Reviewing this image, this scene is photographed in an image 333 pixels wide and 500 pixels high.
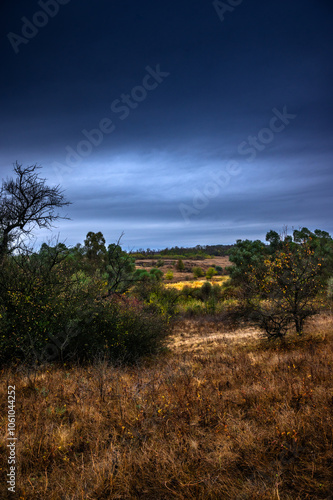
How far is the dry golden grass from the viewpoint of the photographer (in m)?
2.54

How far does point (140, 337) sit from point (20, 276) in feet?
16.8

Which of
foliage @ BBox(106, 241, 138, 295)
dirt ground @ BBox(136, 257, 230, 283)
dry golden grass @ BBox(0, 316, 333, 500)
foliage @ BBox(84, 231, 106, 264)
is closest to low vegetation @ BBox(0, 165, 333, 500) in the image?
dry golden grass @ BBox(0, 316, 333, 500)

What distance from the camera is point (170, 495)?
2.48 metres

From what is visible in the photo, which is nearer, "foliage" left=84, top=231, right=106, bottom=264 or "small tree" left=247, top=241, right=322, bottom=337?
"small tree" left=247, top=241, right=322, bottom=337

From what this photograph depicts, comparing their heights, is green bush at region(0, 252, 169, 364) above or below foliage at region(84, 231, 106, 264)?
below

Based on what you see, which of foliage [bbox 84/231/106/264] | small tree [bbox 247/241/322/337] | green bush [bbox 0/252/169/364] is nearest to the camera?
green bush [bbox 0/252/169/364]

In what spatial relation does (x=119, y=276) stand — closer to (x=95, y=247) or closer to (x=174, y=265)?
(x=95, y=247)

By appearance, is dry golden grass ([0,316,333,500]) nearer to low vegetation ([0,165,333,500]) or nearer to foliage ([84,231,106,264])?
low vegetation ([0,165,333,500])

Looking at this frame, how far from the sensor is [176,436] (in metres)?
3.38

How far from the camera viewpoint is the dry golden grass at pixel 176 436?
2539mm

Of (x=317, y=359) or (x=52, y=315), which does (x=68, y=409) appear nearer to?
(x=52, y=315)

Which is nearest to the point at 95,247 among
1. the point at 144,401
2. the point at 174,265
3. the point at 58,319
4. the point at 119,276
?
the point at 119,276

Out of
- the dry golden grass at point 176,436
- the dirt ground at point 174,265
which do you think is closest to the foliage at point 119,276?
the dry golden grass at point 176,436

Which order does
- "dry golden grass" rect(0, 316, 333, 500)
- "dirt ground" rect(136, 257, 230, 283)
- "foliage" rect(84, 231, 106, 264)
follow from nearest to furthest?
"dry golden grass" rect(0, 316, 333, 500)
"foliage" rect(84, 231, 106, 264)
"dirt ground" rect(136, 257, 230, 283)
